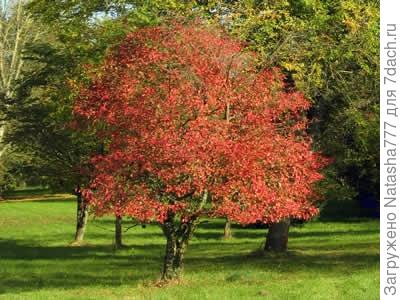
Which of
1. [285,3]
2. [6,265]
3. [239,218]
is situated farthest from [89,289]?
[285,3]

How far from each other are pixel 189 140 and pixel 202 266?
8367 mm

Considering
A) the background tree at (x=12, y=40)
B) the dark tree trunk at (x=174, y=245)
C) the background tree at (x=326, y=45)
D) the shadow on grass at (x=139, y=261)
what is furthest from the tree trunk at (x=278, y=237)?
the background tree at (x=12, y=40)

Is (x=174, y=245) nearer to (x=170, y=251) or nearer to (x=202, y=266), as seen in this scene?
(x=170, y=251)

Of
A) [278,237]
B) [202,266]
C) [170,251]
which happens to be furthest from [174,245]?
[278,237]

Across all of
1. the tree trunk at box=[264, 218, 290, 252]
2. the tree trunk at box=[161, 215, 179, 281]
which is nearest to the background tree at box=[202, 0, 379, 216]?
the tree trunk at box=[264, 218, 290, 252]

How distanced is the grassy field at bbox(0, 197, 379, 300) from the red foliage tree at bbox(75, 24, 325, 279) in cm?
172

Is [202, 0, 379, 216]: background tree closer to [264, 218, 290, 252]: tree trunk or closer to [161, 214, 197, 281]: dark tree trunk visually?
[264, 218, 290, 252]: tree trunk

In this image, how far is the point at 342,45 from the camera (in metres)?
24.2

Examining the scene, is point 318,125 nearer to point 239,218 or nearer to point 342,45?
point 342,45

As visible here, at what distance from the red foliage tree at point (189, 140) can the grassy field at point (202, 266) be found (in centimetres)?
172

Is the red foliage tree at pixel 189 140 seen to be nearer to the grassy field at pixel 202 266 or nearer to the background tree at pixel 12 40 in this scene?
the grassy field at pixel 202 266

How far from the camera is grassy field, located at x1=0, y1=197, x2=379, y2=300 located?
1656cm

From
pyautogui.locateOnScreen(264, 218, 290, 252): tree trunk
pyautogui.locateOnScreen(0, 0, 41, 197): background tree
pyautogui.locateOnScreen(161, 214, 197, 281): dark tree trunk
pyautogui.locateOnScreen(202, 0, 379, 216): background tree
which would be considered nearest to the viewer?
pyautogui.locateOnScreen(161, 214, 197, 281): dark tree trunk

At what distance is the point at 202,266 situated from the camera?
2369 cm
